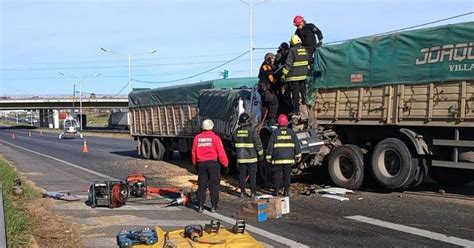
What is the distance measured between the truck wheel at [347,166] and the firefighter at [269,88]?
1671 millimetres

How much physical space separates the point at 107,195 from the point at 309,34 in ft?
19.0

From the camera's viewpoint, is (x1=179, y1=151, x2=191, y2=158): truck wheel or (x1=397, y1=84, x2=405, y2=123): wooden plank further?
(x1=179, y1=151, x2=191, y2=158): truck wheel

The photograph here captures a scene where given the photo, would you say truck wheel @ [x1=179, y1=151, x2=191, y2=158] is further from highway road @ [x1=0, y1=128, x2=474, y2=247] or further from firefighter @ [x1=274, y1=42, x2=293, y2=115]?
firefighter @ [x1=274, y1=42, x2=293, y2=115]

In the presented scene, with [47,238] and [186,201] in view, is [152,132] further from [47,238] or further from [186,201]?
[47,238]

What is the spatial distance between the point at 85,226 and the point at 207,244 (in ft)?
11.7

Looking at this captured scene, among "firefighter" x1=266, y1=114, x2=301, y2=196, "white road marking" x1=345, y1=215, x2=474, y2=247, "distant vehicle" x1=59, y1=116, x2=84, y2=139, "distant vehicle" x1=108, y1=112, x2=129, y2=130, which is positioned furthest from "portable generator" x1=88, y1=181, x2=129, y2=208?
"distant vehicle" x1=108, y1=112, x2=129, y2=130

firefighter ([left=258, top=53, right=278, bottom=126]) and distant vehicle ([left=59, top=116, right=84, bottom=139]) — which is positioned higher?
firefighter ([left=258, top=53, right=278, bottom=126])

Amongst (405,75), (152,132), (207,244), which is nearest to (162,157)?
(152,132)

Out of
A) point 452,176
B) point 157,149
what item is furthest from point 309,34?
point 157,149

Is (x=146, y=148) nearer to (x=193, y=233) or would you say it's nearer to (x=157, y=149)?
(x=157, y=149)

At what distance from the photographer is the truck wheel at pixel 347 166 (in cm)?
1182

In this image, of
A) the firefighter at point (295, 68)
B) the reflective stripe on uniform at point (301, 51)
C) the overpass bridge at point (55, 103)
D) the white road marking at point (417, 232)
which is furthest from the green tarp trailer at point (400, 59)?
the overpass bridge at point (55, 103)

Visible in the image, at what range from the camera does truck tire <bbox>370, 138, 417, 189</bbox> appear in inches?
430

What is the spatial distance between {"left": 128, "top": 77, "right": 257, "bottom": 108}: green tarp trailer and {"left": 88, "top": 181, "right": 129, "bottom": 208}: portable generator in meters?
7.05
